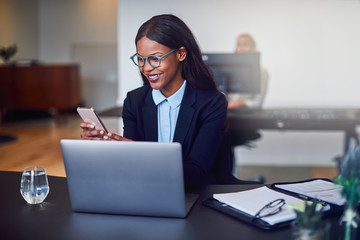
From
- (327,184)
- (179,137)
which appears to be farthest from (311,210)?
(179,137)

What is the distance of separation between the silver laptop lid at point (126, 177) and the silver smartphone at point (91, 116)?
22 centimetres

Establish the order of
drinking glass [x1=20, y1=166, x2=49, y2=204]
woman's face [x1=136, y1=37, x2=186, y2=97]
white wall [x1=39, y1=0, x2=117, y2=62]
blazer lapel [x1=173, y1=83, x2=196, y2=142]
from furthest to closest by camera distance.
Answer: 1. white wall [x1=39, y1=0, x2=117, y2=62]
2. blazer lapel [x1=173, y1=83, x2=196, y2=142]
3. woman's face [x1=136, y1=37, x2=186, y2=97]
4. drinking glass [x1=20, y1=166, x2=49, y2=204]

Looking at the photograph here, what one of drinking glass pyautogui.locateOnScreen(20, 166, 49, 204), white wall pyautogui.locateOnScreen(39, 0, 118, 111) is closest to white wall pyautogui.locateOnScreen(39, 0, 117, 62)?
white wall pyautogui.locateOnScreen(39, 0, 118, 111)

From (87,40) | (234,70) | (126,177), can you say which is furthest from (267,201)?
(87,40)

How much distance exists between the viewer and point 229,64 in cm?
335

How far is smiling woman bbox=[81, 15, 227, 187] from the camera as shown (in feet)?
5.05

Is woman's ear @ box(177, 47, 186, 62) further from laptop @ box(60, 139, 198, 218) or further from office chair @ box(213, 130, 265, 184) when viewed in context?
laptop @ box(60, 139, 198, 218)

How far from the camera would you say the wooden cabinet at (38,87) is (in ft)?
23.7

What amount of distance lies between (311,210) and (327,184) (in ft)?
1.90

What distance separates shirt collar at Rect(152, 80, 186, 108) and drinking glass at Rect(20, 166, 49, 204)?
1.91ft

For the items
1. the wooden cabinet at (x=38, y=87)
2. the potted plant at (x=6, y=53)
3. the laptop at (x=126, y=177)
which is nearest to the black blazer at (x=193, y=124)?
the laptop at (x=126, y=177)

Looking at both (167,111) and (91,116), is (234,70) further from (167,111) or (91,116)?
(91,116)

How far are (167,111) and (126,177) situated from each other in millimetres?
656

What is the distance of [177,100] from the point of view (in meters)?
1.69
